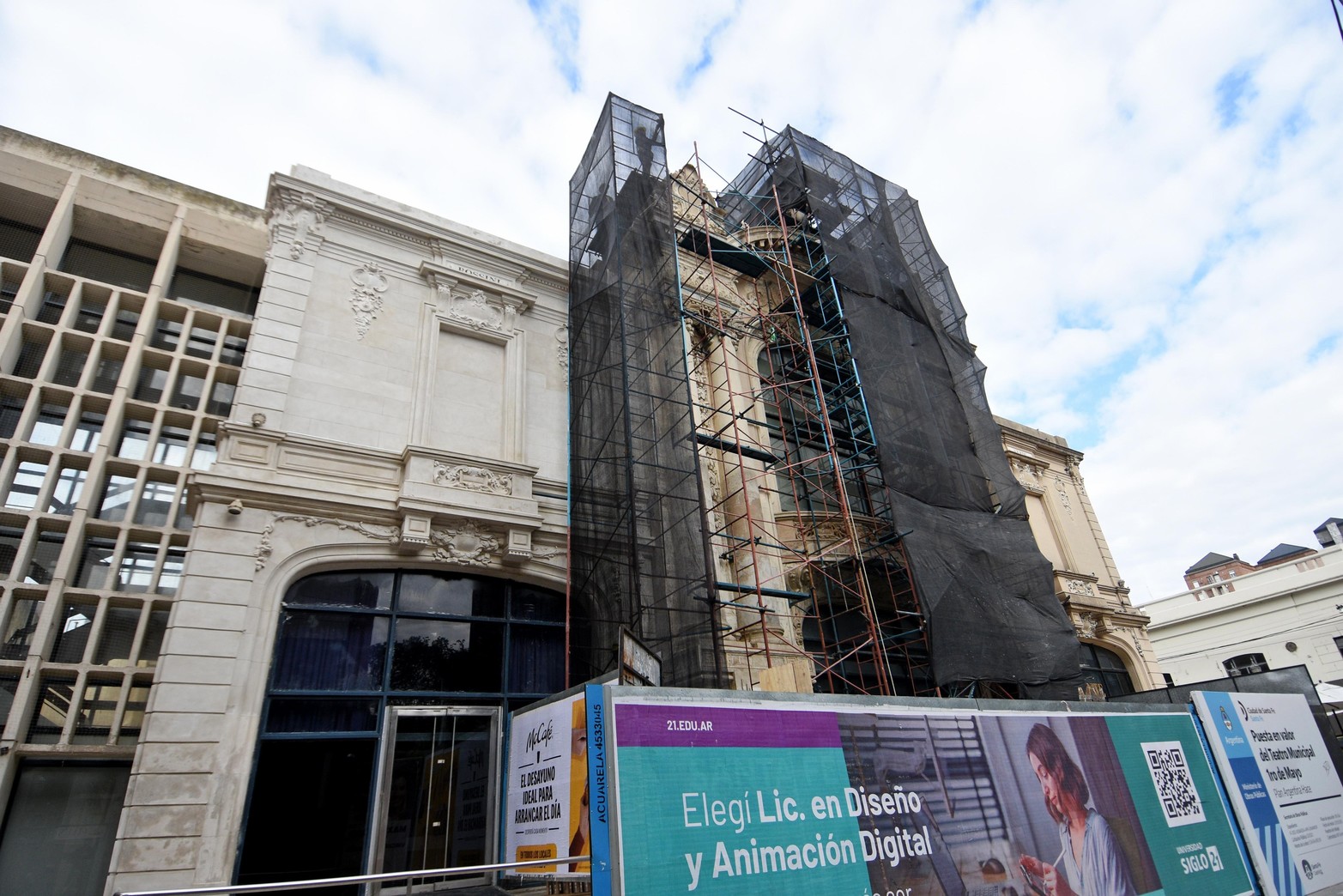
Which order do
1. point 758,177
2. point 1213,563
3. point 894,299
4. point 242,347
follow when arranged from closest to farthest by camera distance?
point 242,347 → point 894,299 → point 758,177 → point 1213,563

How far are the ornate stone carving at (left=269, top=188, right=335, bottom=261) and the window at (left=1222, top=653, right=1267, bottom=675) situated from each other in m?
40.8

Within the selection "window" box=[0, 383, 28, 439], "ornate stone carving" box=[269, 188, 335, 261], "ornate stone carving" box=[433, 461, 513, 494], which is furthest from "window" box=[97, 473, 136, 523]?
"ornate stone carving" box=[433, 461, 513, 494]

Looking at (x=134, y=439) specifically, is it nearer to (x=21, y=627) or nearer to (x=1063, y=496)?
(x=21, y=627)

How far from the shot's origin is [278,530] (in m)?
9.60

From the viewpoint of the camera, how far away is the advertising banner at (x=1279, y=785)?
27.2 ft

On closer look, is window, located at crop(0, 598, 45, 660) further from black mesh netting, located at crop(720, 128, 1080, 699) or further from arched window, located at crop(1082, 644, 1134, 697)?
arched window, located at crop(1082, 644, 1134, 697)

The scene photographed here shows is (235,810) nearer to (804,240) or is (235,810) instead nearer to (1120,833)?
(1120,833)

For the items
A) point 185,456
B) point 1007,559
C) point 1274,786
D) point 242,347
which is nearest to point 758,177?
point 1007,559

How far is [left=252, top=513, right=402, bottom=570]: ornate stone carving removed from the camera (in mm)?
9352

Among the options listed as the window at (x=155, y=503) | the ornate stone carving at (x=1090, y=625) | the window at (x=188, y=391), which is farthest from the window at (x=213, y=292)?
the ornate stone carving at (x=1090, y=625)

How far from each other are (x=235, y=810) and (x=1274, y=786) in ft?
41.5

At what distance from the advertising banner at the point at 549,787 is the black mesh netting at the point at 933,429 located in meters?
7.61

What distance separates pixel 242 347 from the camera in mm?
12570

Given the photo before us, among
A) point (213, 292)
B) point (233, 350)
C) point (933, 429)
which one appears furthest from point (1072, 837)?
point (213, 292)
